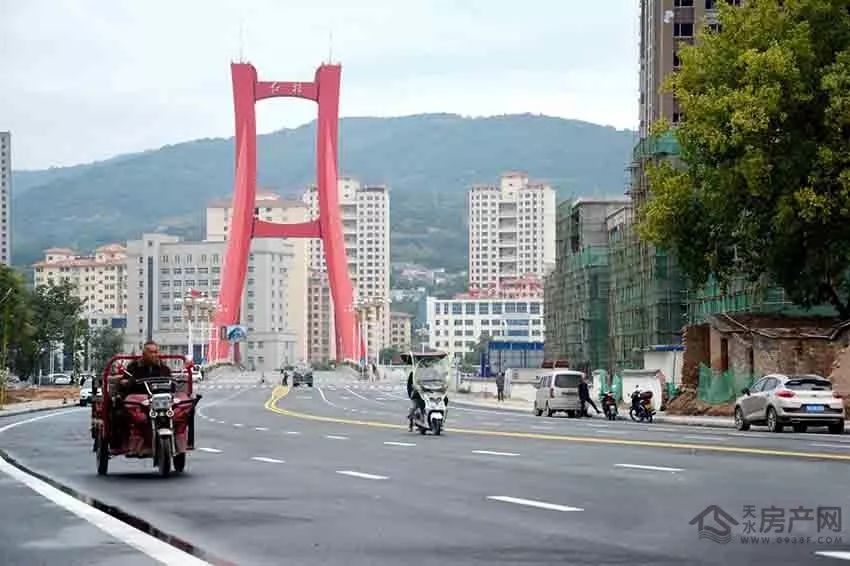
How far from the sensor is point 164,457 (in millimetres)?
19422

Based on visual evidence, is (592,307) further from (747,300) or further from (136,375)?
(136,375)

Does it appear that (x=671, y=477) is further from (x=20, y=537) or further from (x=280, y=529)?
(x=20, y=537)

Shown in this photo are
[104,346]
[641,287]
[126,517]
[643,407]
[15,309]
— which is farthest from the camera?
[104,346]

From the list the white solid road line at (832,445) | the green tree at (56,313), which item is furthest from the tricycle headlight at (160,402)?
the green tree at (56,313)

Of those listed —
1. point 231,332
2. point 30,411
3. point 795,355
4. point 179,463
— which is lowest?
point 30,411

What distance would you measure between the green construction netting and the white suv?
1098 centimetres

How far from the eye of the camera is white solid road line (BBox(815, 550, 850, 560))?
33.4ft

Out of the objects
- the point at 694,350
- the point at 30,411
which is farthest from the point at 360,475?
the point at 30,411

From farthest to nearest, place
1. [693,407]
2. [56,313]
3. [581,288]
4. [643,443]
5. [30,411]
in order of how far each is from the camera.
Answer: [56,313] < [581,288] < [30,411] < [693,407] < [643,443]

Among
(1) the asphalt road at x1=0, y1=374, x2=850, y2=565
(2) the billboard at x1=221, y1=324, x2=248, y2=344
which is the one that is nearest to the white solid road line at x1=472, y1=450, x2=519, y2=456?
(1) the asphalt road at x1=0, y1=374, x2=850, y2=565

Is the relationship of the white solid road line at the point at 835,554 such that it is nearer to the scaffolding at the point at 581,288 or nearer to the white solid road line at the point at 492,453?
the white solid road line at the point at 492,453

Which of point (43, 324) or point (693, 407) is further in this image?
point (43, 324)

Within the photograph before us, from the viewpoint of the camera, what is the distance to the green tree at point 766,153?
141 ft

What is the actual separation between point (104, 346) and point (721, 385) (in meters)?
136
